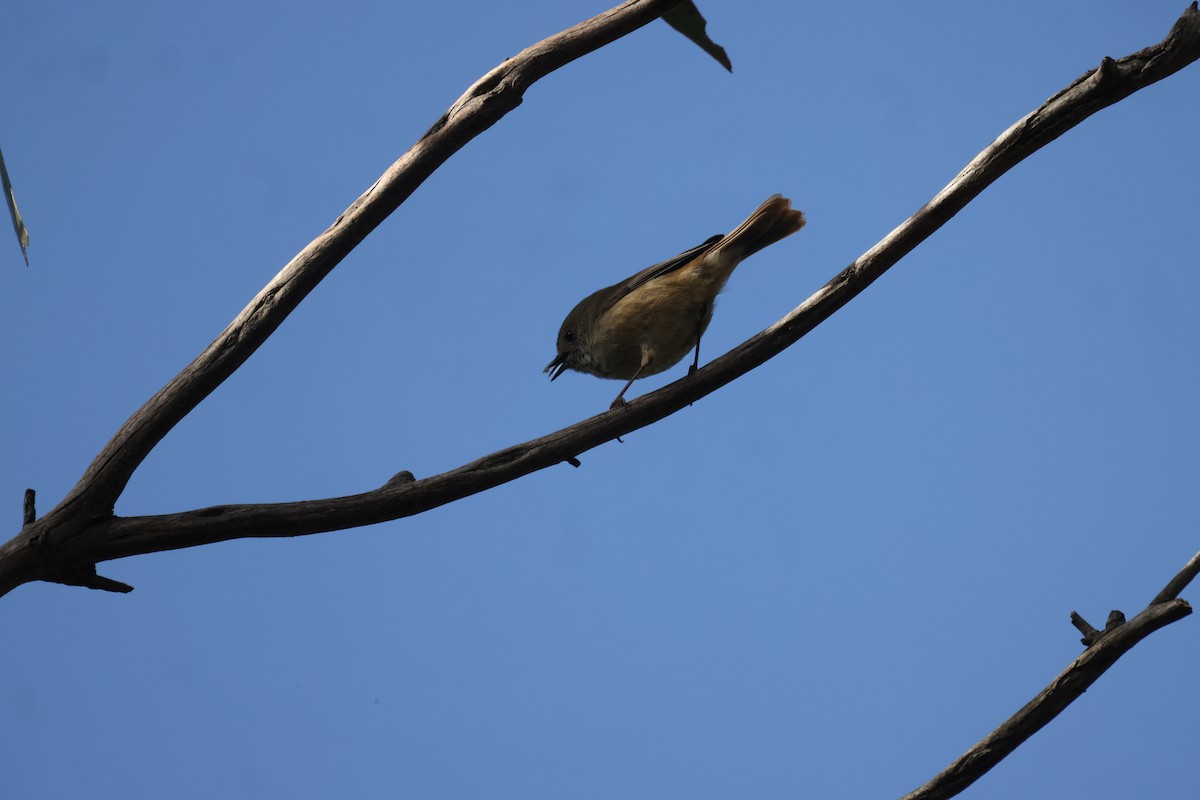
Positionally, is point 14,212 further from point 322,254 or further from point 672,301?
point 672,301

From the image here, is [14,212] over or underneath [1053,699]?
over

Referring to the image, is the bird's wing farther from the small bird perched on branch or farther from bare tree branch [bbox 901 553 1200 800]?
bare tree branch [bbox 901 553 1200 800]

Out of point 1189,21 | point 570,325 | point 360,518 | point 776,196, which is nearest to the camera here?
point 1189,21

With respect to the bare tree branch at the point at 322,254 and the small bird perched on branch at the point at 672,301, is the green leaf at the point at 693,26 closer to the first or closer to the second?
the bare tree branch at the point at 322,254

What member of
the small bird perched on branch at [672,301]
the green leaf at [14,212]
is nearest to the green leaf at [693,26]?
the small bird perched on branch at [672,301]

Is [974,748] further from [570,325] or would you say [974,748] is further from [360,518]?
[570,325]

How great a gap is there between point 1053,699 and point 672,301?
2298 mm

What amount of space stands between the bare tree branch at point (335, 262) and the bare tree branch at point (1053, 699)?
1306 mm

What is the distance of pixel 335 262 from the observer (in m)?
3.27

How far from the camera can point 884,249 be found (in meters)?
3.32

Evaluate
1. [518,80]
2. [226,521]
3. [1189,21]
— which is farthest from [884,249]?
[226,521]

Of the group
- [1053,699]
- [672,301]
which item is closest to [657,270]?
[672,301]

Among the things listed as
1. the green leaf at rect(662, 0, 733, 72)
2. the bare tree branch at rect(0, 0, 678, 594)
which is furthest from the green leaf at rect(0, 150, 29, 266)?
the green leaf at rect(662, 0, 733, 72)

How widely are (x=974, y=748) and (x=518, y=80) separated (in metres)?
2.49
